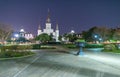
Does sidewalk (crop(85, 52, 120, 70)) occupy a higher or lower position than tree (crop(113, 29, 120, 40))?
lower

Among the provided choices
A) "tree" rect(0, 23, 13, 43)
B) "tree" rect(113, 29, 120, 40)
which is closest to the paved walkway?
"tree" rect(0, 23, 13, 43)

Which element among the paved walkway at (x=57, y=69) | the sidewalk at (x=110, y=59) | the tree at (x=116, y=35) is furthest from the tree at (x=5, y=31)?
the tree at (x=116, y=35)

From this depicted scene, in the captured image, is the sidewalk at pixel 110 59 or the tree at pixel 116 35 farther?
the tree at pixel 116 35

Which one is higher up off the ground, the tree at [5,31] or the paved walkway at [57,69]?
the tree at [5,31]

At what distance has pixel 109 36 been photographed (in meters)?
87.6

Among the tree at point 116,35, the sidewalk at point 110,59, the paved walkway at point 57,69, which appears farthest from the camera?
the tree at point 116,35

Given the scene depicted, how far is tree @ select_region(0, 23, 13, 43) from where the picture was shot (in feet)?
172

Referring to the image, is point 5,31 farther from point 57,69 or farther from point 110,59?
point 57,69

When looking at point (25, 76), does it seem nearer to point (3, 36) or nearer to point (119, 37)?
point (3, 36)

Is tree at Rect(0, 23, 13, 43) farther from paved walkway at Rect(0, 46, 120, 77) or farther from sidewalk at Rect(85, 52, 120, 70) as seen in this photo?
paved walkway at Rect(0, 46, 120, 77)

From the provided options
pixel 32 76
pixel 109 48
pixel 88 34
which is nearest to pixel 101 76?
pixel 32 76

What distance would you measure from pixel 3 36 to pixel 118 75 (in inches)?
1662

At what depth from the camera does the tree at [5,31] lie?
52.4 meters

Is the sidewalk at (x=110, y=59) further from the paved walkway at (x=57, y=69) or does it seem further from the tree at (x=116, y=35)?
the tree at (x=116, y=35)
